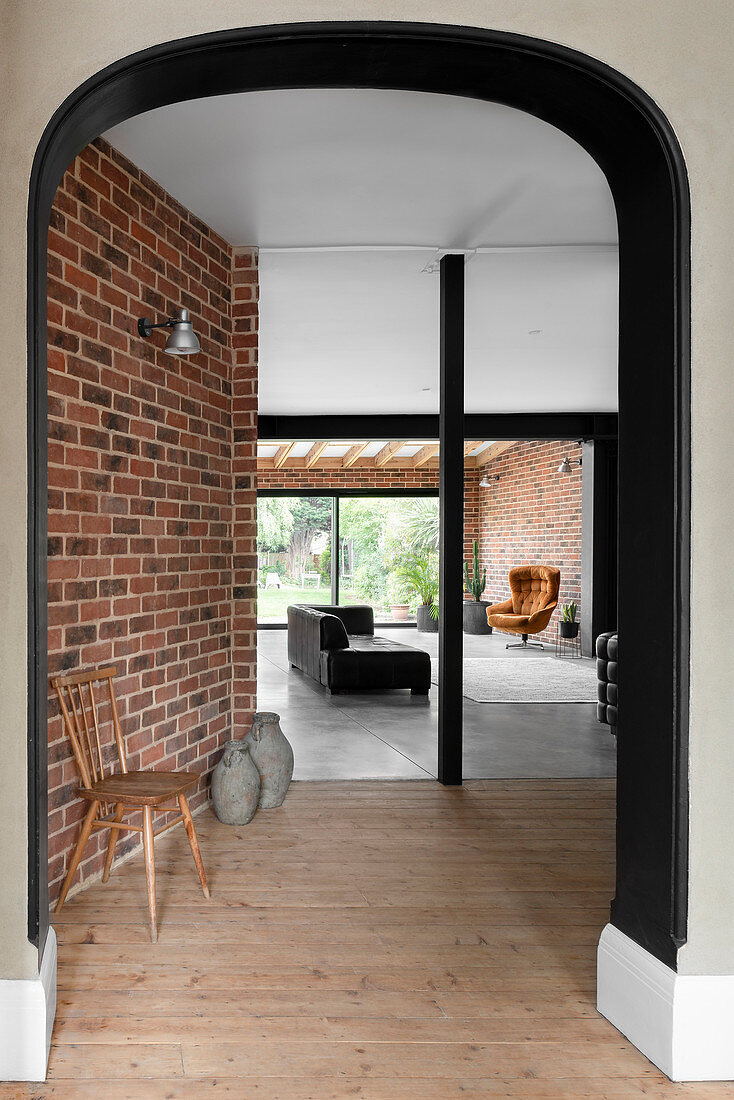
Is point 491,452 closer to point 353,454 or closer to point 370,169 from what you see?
point 353,454

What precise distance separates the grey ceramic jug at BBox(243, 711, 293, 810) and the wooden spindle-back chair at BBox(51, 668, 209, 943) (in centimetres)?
85

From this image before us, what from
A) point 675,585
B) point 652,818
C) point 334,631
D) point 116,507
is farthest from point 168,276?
point 334,631

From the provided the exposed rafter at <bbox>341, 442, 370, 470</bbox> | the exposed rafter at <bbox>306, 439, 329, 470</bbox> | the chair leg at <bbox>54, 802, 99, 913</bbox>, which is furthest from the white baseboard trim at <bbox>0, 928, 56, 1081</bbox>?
the exposed rafter at <bbox>341, 442, 370, 470</bbox>

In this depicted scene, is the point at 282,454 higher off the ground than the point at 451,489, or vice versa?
the point at 282,454

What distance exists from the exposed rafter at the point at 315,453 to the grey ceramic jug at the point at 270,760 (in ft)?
31.1

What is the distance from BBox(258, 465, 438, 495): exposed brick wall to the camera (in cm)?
1392

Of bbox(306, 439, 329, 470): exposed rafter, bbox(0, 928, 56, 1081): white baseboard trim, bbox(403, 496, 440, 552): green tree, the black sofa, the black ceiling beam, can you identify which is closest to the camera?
bbox(0, 928, 56, 1081): white baseboard trim

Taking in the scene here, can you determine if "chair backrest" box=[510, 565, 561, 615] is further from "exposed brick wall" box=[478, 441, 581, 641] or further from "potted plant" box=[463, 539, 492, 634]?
"potted plant" box=[463, 539, 492, 634]

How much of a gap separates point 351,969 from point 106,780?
108 cm

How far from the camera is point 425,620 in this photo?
1357 cm

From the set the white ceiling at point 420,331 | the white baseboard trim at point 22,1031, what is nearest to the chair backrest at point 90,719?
the white baseboard trim at point 22,1031

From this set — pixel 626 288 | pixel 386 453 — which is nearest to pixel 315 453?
pixel 386 453

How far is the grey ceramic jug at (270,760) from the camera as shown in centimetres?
400

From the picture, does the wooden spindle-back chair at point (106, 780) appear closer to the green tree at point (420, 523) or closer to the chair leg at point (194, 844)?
the chair leg at point (194, 844)
